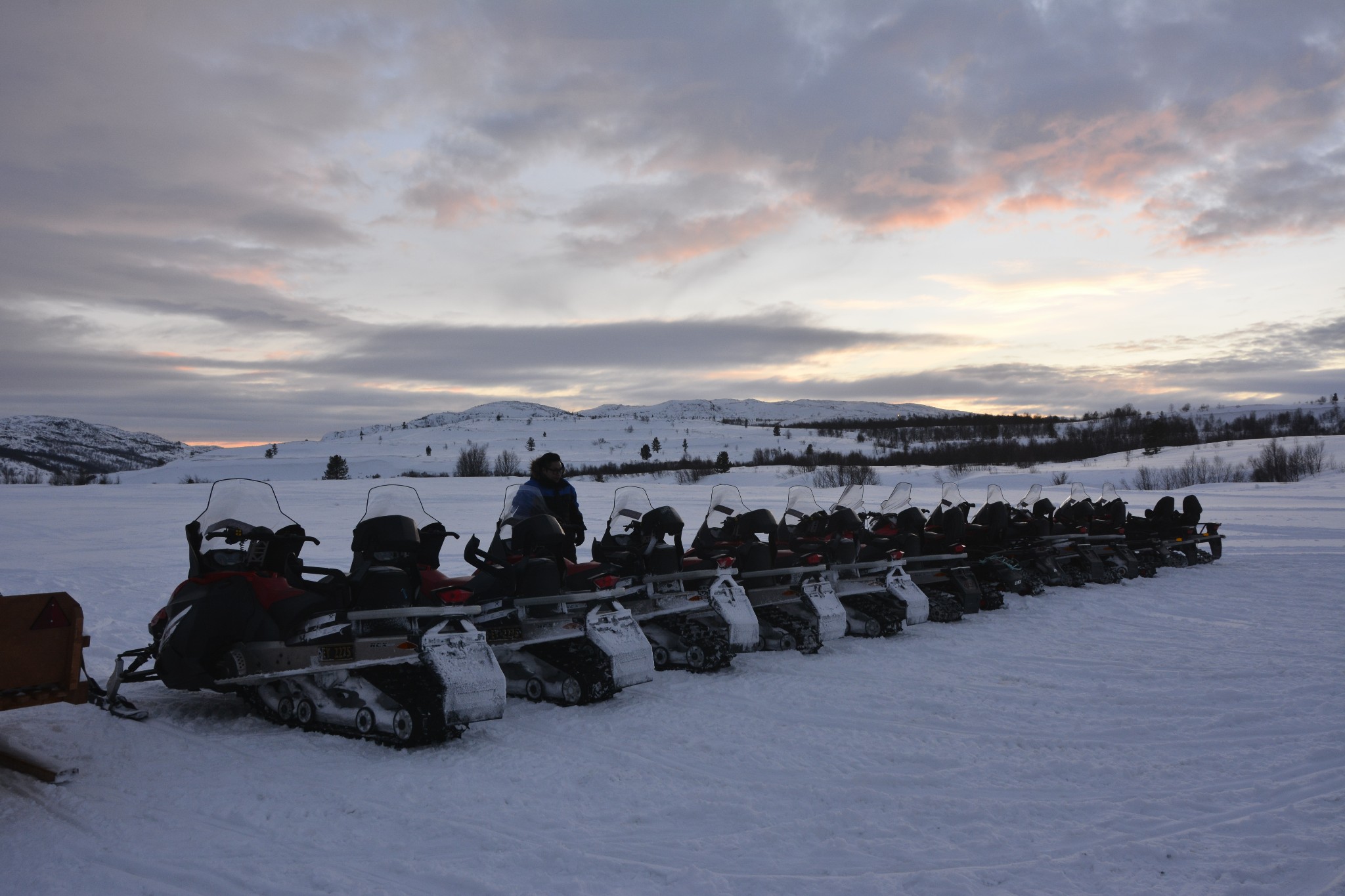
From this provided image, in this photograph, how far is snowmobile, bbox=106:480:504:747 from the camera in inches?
190

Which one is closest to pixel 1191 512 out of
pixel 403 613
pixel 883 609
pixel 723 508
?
pixel 883 609

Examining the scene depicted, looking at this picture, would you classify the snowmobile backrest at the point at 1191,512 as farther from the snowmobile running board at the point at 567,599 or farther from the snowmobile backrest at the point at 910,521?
the snowmobile running board at the point at 567,599

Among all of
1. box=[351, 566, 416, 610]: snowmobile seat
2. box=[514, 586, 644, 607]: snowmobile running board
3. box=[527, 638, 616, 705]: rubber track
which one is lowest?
box=[527, 638, 616, 705]: rubber track

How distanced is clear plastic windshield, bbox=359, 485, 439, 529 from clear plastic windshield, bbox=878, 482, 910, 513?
6414 millimetres

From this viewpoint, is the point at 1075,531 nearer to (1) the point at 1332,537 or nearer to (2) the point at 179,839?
(1) the point at 1332,537

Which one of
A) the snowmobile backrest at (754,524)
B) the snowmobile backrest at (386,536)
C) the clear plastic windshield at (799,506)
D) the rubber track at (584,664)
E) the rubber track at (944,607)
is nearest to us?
the snowmobile backrest at (386,536)

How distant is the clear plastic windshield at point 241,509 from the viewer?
5465mm

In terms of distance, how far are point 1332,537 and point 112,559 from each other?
2304 centimetres

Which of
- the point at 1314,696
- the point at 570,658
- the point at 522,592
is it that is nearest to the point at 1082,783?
the point at 1314,696

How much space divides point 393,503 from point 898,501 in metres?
6.92

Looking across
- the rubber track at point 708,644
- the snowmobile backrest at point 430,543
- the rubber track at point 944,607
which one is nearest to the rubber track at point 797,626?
the rubber track at point 708,644

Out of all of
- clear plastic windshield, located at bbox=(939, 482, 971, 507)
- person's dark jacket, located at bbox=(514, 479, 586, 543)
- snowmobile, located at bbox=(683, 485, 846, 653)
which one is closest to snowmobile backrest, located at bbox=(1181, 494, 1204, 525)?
clear plastic windshield, located at bbox=(939, 482, 971, 507)

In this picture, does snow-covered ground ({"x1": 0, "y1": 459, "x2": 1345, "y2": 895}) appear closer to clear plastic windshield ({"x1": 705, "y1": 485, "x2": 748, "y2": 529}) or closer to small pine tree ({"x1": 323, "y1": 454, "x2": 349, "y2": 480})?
clear plastic windshield ({"x1": 705, "y1": 485, "x2": 748, "y2": 529})

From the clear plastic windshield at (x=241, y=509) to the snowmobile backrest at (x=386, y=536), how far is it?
2.21 feet
